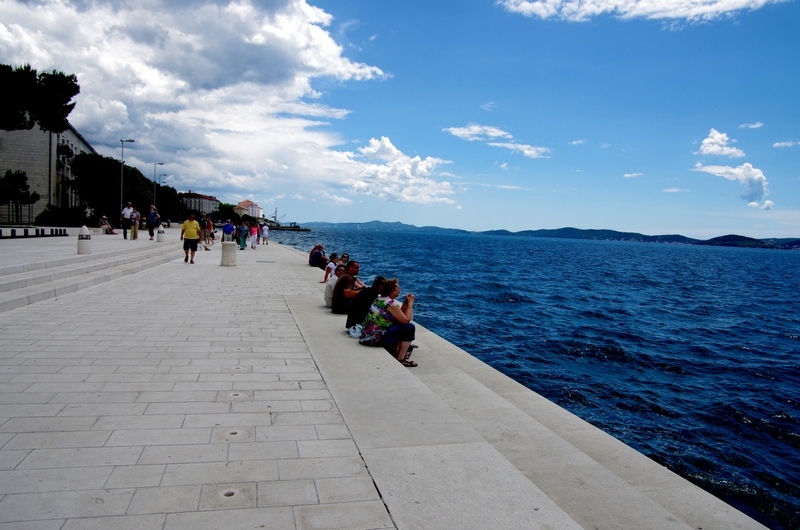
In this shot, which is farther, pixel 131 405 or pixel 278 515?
pixel 131 405

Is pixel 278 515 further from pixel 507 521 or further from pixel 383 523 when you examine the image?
pixel 507 521

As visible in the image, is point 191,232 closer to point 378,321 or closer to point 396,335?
point 378,321

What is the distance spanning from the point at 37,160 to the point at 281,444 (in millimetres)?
62176

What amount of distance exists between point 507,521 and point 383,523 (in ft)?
2.39

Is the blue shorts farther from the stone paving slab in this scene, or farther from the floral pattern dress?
the stone paving slab

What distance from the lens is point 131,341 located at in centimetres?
724

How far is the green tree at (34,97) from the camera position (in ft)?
95.2

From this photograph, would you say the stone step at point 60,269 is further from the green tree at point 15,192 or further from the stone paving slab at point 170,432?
the green tree at point 15,192

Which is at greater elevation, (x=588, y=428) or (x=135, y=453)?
(x=135, y=453)

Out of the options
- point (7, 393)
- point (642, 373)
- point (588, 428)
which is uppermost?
point (7, 393)

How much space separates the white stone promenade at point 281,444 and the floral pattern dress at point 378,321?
23 centimetres

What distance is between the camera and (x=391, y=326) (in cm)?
758

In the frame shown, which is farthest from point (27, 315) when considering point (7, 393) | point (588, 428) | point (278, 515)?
point (588, 428)

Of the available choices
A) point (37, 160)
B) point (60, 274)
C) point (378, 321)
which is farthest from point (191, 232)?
point (37, 160)
